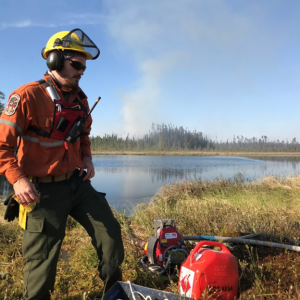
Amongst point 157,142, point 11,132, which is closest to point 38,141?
point 11,132

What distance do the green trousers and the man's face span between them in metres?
0.84

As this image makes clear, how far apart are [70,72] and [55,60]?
16cm

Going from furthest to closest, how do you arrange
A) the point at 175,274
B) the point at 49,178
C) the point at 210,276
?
the point at 175,274, the point at 49,178, the point at 210,276

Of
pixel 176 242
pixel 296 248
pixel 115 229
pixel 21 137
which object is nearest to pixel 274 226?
pixel 296 248

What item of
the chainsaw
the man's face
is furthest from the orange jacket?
the chainsaw

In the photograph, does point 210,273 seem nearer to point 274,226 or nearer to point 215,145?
point 274,226

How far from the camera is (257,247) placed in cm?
345

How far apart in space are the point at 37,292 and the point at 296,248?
8.68 ft

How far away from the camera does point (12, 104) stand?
6.95 ft

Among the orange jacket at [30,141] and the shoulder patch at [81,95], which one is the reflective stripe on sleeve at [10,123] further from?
the shoulder patch at [81,95]

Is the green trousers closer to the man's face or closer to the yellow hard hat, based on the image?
the man's face

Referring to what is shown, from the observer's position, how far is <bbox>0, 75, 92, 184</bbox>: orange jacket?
206cm

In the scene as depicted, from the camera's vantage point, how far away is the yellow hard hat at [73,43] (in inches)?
94.5

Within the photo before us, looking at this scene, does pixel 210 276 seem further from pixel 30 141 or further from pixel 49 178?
pixel 30 141
